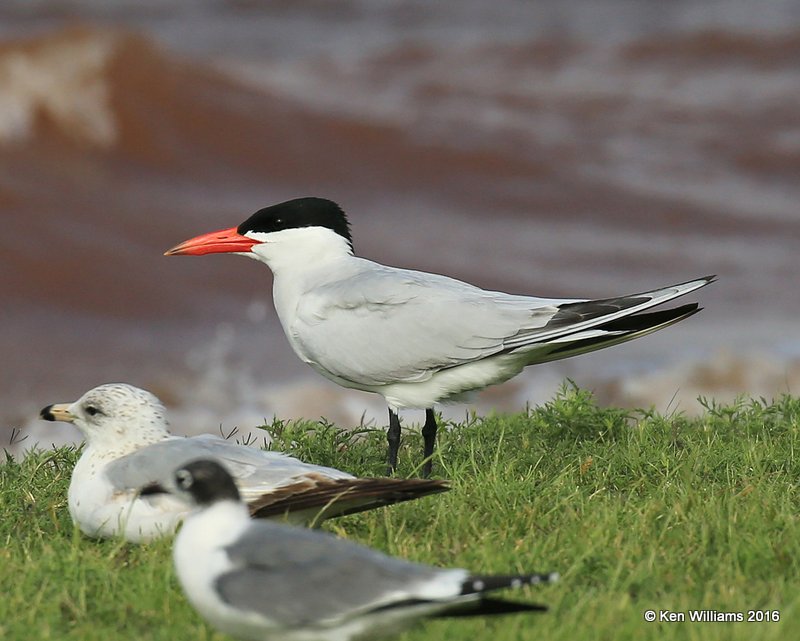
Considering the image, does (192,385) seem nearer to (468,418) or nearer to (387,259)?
(387,259)

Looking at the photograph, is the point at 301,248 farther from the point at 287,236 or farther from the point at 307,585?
the point at 307,585

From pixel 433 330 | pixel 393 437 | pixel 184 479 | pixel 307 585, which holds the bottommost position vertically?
pixel 307 585

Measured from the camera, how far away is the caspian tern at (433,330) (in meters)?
6.06

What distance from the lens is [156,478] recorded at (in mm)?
4965

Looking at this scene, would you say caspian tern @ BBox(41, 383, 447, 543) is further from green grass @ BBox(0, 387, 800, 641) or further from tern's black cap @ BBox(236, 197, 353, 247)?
tern's black cap @ BBox(236, 197, 353, 247)

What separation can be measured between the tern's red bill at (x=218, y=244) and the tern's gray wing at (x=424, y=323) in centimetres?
70

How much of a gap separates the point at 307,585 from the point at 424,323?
284cm

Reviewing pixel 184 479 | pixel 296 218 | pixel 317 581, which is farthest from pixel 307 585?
pixel 296 218

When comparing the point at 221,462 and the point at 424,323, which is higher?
the point at 424,323

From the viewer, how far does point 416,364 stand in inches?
241

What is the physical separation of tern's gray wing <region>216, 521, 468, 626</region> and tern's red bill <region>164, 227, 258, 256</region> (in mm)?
3492

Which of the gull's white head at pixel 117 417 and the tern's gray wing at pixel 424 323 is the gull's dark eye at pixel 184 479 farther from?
the tern's gray wing at pixel 424 323

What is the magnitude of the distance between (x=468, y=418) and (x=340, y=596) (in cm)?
398

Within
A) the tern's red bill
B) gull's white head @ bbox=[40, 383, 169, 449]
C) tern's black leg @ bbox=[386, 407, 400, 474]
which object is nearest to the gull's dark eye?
gull's white head @ bbox=[40, 383, 169, 449]
